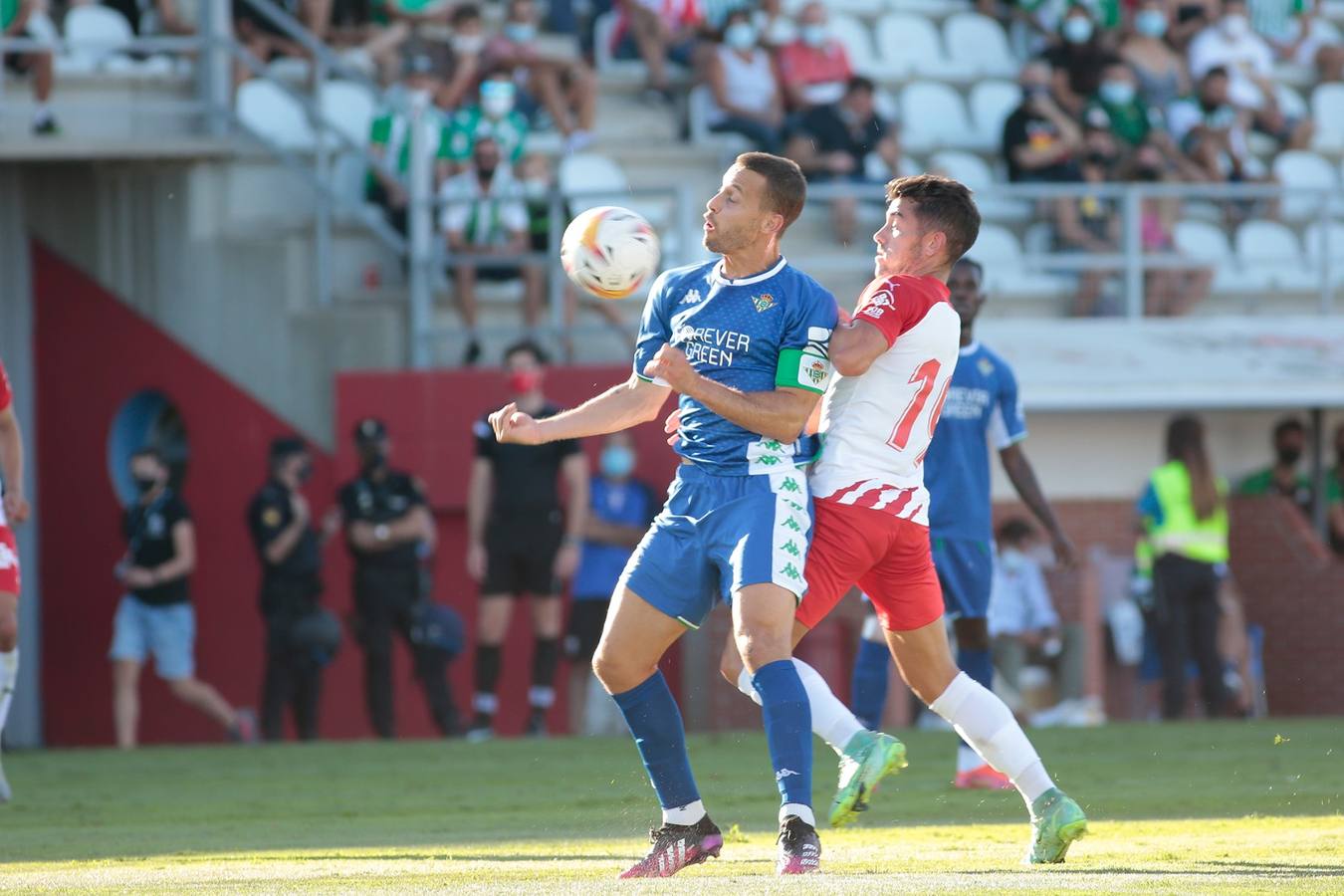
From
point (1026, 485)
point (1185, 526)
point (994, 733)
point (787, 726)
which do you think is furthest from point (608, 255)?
point (1185, 526)

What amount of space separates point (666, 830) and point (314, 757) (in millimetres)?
6375

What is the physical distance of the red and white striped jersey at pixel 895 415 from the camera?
6.84m

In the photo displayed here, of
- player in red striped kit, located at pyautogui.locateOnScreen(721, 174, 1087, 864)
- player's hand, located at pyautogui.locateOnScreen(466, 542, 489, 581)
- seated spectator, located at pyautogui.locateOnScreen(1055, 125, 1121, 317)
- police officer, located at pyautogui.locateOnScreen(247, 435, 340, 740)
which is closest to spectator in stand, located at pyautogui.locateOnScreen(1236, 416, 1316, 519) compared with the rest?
seated spectator, located at pyautogui.locateOnScreen(1055, 125, 1121, 317)

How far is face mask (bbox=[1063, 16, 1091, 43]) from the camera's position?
65.4ft

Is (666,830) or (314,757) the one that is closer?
(666,830)

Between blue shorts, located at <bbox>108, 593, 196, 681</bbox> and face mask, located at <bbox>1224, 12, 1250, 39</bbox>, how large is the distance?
11.4 m

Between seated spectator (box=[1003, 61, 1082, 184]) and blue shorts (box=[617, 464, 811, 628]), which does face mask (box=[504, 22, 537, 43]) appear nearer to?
seated spectator (box=[1003, 61, 1082, 184])

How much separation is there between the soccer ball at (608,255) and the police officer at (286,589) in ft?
26.8

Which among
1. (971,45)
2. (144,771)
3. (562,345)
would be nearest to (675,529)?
(144,771)

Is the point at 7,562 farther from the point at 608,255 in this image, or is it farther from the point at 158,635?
the point at 158,635

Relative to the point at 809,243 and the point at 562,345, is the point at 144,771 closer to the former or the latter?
the point at 562,345

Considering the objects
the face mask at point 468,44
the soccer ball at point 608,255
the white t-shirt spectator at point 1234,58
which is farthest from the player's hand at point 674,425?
the white t-shirt spectator at point 1234,58

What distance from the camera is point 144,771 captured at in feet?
40.1

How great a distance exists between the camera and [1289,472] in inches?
682
